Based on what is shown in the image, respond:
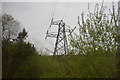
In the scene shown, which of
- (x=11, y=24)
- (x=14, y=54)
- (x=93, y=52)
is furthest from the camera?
(x=11, y=24)

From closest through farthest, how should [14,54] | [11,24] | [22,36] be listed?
1. [14,54]
2. [22,36]
3. [11,24]

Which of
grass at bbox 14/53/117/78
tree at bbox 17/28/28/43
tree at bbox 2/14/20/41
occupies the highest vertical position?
tree at bbox 2/14/20/41

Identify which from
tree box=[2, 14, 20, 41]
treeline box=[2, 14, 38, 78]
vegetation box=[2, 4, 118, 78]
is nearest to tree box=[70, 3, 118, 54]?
vegetation box=[2, 4, 118, 78]

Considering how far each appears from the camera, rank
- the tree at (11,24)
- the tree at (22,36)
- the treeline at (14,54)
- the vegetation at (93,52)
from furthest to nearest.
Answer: the tree at (11,24) → the tree at (22,36) → the treeline at (14,54) → the vegetation at (93,52)

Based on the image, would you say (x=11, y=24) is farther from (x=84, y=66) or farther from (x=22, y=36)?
(x=84, y=66)

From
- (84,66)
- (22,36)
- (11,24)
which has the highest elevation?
(11,24)

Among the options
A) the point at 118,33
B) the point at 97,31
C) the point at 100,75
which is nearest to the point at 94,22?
the point at 97,31

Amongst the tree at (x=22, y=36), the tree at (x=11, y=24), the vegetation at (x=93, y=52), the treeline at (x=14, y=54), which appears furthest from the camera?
the tree at (x=11, y=24)

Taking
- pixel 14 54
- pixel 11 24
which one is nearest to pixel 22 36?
A: pixel 14 54

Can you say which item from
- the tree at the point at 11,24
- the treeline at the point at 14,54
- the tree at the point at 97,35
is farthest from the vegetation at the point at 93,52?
the tree at the point at 11,24

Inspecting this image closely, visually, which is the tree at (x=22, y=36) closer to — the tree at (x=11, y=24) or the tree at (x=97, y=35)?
the tree at (x=11, y=24)

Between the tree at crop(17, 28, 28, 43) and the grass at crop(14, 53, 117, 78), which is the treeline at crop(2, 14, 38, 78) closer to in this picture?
the tree at crop(17, 28, 28, 43)

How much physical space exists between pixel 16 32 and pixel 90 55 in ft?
13.6

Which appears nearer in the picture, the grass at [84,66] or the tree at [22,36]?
the grass at [84,66]
